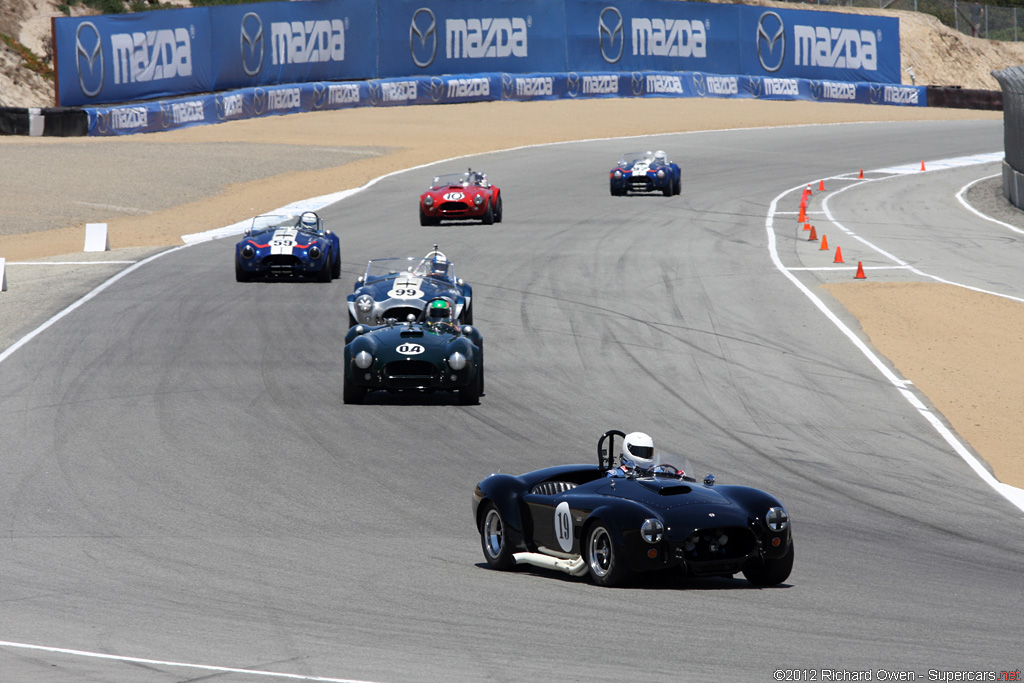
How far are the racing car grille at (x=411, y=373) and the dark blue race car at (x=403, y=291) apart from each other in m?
1.91

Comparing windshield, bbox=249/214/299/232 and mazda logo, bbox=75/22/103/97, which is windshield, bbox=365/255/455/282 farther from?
mazda logo, bbox=75/22/103/97

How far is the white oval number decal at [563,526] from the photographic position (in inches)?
368

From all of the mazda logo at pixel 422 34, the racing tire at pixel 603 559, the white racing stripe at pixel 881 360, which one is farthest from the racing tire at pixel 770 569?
the mazda logo at pixel 422 34

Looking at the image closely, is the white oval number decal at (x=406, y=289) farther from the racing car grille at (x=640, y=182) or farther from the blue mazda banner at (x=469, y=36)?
the blue mazda banner at (x=469, y=36)

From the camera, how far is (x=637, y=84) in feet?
204

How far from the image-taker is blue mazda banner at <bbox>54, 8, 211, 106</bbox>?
4400 cm

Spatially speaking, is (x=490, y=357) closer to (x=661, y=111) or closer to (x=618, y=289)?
(x=618, y=289)

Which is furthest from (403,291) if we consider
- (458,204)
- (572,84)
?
(572,84)

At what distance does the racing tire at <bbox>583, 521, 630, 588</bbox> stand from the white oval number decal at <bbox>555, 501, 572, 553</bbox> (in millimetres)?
207

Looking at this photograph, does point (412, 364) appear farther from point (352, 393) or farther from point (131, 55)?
point (131, 55)

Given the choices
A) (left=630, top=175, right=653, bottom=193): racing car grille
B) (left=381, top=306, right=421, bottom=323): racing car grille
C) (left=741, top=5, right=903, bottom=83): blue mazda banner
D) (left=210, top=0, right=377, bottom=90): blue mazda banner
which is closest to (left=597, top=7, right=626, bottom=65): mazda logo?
(left=741, top=5, right=903, bottom=83): blue mazda banner

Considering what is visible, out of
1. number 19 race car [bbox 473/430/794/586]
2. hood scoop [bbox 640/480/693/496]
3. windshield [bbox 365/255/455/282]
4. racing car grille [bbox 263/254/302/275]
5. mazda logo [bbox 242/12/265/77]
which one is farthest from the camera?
mazda logo [bbox 242/12/265/77]

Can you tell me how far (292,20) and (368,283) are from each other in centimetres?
3614

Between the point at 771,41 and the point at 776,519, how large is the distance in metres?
59.1
